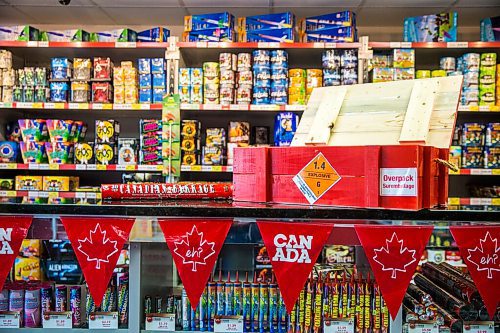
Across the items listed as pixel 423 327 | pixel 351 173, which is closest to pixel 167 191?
pixel 351 173

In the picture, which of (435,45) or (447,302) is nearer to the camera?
(447,302)

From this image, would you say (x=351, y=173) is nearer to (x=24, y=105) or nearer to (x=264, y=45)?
(x=264, y=45)

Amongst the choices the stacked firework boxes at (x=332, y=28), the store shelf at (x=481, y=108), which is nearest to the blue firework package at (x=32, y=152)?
the stacked firework boxes at (x=332, y=28)

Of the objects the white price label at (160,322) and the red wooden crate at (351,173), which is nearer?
the red wooden crate at (351,173)

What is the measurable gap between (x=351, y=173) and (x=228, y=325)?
66cm

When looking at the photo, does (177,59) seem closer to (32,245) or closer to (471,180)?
(32,245)

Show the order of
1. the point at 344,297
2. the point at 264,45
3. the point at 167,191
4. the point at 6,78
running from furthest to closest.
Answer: the point at 6,78
the point at 264,45
the point at 167,191
the point at 344,297

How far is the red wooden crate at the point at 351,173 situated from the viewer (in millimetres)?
1490

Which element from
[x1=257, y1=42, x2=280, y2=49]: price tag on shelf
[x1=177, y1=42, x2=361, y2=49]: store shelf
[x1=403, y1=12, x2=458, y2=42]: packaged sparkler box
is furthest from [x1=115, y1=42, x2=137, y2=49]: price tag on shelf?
[x1=403, y1=12, x2=458, y2=42]: packaged sparkler box

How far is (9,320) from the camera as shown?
1777mm

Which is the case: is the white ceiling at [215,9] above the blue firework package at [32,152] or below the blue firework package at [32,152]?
above

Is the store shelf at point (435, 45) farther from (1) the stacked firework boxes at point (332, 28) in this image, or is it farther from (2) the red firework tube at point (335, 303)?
(2) the red firework tube at point (335, 303)

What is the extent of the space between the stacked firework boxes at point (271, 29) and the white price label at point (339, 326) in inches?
95.8

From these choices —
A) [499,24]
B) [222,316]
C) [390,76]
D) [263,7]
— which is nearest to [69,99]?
[263,7]
